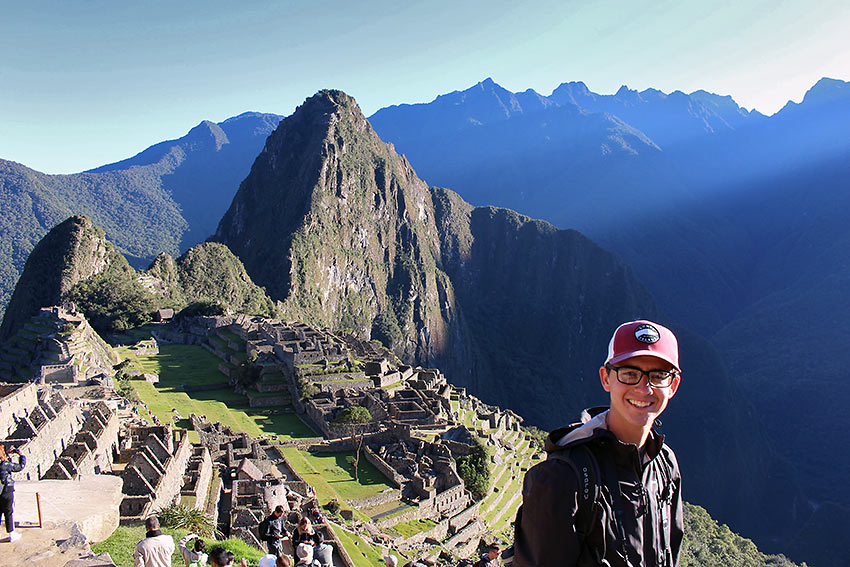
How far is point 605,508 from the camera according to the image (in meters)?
3.10

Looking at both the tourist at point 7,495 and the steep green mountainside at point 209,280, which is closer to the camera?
the tourist at point 7,495

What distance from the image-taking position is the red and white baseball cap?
3.16 m

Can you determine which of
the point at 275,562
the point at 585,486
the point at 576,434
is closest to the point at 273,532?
the point at 275,562

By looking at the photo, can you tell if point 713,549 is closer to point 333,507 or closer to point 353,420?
point 353,420

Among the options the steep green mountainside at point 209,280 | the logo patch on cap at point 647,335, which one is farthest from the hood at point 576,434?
the steep green mountainside at point 209,280

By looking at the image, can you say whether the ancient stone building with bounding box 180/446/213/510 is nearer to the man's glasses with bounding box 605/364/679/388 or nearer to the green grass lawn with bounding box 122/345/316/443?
the green grass lawn with bounding box 122/345/316/443

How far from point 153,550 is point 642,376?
6.89 m

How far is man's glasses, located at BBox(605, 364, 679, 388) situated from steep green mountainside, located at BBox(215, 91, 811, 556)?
4157 inches

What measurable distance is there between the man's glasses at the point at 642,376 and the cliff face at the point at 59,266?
80162mm

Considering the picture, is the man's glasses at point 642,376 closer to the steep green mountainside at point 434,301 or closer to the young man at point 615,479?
the young man at point 615,479

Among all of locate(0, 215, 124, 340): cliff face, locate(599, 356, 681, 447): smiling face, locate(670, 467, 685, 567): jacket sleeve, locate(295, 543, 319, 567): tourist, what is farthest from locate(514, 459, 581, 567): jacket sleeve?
locate(0, 215, 124, 340): cliff face

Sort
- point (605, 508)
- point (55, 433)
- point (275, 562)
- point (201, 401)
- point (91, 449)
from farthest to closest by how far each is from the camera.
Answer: point (201, 401)
point (55, 433)
point (91, 449)
point (275, 562)
point (605, 508)

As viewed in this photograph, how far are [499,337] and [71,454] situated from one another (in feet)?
565

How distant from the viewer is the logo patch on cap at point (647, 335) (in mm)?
3172
